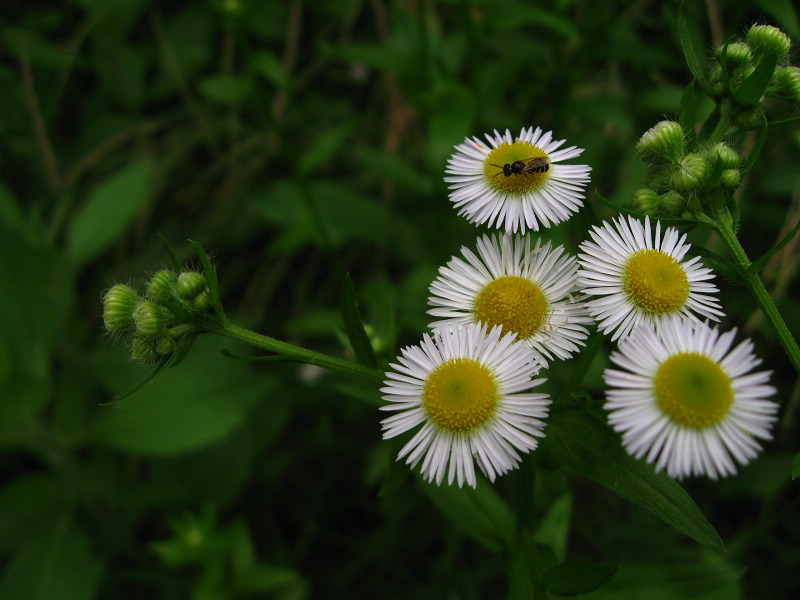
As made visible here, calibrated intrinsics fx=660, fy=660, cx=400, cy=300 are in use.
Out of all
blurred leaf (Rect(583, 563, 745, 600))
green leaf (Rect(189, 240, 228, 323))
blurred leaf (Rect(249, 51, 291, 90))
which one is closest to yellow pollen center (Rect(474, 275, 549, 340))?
green leaf (Rect(189, 240, 228, 323))

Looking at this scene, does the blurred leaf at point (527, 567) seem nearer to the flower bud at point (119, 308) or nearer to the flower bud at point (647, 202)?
the flower bud at point (647, 202)

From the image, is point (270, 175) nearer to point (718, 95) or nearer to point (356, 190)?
point (356, 190)

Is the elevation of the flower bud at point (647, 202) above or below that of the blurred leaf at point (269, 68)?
below

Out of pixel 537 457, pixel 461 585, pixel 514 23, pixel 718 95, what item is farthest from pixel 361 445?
pixel 718 95

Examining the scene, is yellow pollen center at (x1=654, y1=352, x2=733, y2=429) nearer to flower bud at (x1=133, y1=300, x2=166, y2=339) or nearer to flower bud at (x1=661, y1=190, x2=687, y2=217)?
flower bud at (x1=661, y1=190, x2=687, y2=217)

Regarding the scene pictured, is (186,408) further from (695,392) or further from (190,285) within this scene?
(695,392)

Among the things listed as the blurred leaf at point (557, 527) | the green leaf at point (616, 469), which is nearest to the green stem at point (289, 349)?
the green leaf at point (616, 469)

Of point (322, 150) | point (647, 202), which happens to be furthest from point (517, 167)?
point (322, 150)
